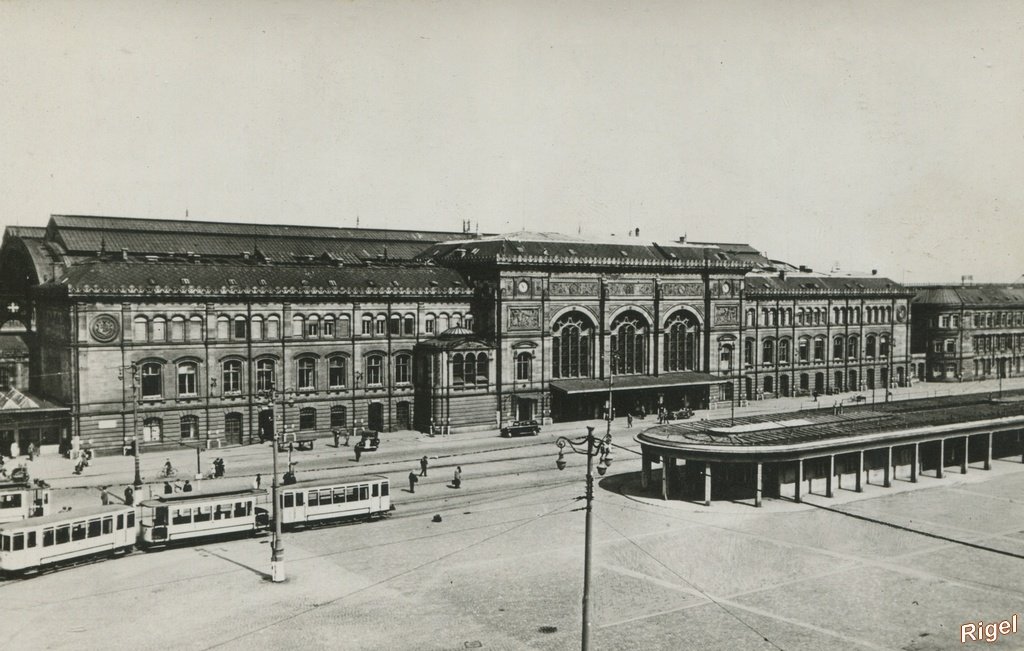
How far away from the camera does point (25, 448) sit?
61625mm

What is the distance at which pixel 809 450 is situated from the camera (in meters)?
46.4

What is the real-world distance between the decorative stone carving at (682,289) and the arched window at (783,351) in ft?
52.3

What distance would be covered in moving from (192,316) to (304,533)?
28.9 meters

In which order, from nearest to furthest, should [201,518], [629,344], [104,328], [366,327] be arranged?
[201,518], [104,328], [366,327], [629,344]

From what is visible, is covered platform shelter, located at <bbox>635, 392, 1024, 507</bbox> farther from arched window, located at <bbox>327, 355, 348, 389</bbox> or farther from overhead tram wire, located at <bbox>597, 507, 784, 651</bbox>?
arched window, located at <bbox>327, 355, 348, 389</bbox>

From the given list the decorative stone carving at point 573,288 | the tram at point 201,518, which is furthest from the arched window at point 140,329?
the decorative stone carving at point 573,288

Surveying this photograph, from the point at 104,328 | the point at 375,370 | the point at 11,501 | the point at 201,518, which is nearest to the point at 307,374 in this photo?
the point at 375,370

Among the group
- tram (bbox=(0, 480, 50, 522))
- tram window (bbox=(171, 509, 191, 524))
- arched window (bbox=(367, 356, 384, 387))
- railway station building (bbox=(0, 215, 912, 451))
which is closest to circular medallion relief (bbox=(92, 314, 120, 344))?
railway station building (bbox=(0, 215, 912, 451))

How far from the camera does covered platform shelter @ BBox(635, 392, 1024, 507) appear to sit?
46.1 meters

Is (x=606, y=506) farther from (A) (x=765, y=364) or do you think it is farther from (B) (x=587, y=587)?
(A) (x=765, y=364)

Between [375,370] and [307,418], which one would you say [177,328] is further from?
[375,370]

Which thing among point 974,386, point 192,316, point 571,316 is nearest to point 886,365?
point 974,386

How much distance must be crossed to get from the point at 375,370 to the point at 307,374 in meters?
5.95

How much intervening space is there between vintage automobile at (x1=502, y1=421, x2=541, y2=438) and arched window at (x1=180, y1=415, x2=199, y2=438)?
2402 cm
